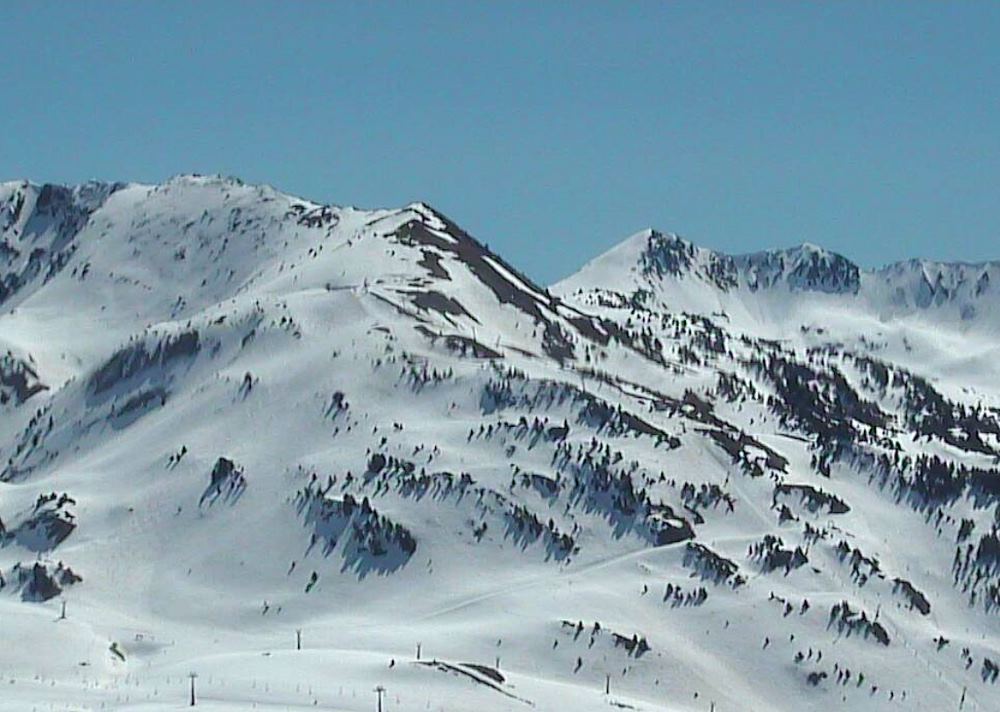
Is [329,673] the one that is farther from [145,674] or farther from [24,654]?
[24,654]

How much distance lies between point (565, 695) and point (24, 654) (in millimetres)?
57967

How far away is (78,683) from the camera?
162 m

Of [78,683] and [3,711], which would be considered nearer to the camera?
[3,711]

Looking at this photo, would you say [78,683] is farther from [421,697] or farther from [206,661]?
[421,697]

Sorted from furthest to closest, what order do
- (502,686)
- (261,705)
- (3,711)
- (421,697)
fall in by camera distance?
(502,686), (421,697), (261,705), (3,711)

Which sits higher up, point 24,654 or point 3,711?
point 24,654

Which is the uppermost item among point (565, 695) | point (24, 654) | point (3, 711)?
point (565, 695)

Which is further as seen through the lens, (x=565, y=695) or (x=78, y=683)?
(x=565, y=695)

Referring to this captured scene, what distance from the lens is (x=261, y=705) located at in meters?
146

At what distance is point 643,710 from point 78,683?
5949 cm

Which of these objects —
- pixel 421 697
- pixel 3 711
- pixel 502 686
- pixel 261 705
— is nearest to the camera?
pixel 3 711

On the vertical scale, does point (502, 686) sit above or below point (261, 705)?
above

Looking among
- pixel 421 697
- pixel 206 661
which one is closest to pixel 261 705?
pixel 421 697

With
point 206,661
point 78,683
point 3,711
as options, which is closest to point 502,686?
point 206,661
